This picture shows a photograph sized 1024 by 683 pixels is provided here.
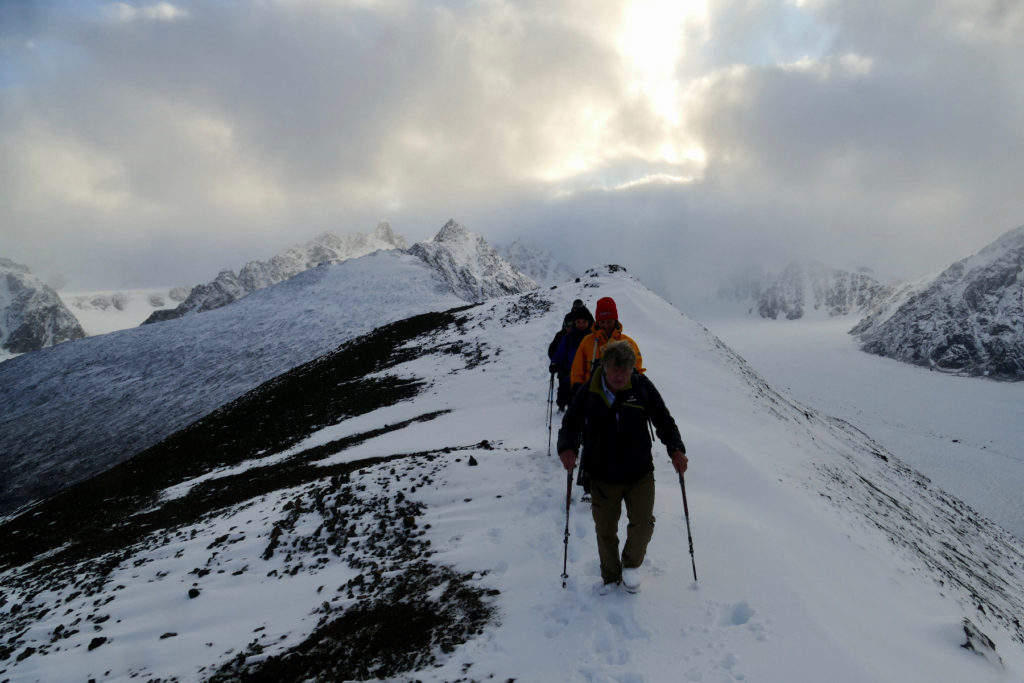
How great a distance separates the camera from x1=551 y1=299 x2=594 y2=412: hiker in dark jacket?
10867mm

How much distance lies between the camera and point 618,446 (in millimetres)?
5273

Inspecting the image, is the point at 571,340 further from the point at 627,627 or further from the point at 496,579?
the point at 627,627

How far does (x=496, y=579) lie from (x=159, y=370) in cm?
5350

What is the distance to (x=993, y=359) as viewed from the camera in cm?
11038

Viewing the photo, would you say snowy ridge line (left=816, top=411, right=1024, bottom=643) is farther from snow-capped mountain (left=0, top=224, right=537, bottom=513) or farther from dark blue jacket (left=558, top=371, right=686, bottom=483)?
snow-capped mountain (left=0, top=224, right=537, bottom=513)

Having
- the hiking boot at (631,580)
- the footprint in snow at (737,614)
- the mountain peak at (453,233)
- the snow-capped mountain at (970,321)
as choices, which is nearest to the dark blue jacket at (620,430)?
the hiking boot at (631,580)

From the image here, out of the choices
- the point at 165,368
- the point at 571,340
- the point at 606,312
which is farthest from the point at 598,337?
the point at 165,368

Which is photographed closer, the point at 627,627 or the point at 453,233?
the point at 627,627

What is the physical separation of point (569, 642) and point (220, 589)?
22.7 ft

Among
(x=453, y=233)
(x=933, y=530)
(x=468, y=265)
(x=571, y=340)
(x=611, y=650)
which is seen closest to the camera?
(x=611, y=650)

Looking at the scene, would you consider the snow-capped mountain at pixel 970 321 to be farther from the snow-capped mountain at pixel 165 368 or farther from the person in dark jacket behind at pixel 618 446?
the person in dark jacket behind at pixel 618 446

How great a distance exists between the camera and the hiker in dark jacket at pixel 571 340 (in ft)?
35.7

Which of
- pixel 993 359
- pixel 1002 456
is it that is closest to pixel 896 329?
pixel 993 359

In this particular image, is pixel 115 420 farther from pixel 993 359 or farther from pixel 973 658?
pixel 993 359
